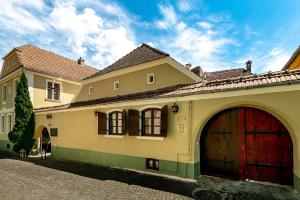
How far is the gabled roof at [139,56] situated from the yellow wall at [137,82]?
0.56 meters

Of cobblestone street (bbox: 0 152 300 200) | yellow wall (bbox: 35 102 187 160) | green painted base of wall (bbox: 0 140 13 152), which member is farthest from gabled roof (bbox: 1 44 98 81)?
cobblestone street (bbox: 0 152 300 200)

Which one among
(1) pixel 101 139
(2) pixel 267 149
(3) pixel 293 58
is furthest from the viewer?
(3) pixel 293 58

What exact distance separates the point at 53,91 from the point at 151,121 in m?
13.5

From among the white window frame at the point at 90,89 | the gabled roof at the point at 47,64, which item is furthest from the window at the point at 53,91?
the white window frame at the point at 90,89

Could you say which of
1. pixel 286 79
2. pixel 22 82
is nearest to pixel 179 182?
pixel 286 79

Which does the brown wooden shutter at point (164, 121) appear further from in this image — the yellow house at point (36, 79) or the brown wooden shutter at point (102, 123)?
the yellow house at point (36, 79)

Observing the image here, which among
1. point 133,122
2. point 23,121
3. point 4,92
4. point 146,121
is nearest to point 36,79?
point 23,121

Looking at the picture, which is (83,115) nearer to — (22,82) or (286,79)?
(22,82)

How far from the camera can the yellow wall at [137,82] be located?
10.9m

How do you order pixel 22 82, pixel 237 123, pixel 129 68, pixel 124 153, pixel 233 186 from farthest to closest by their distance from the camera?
pixel 22 82, pixel 129 68, pixel 124 153, pixel 237 123, pixel 233 186

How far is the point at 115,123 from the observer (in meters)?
11.3

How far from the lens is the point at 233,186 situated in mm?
7402

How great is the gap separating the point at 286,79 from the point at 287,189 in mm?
3490

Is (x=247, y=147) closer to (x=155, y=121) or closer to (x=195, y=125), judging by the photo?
(x=195, y=125)
